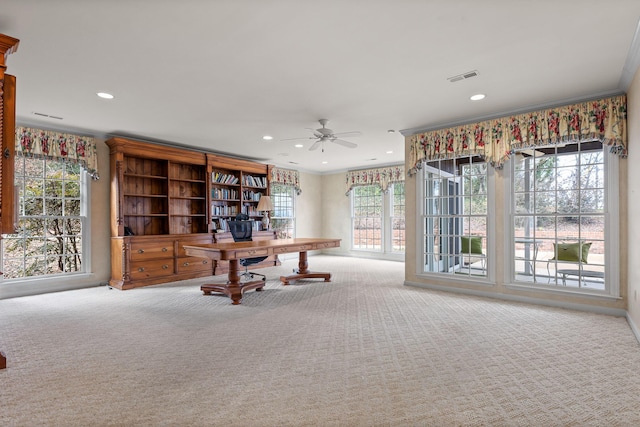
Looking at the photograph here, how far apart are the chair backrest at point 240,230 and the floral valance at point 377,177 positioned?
154 inches

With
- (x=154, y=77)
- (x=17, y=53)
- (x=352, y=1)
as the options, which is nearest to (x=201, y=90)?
(x=154, y=77)

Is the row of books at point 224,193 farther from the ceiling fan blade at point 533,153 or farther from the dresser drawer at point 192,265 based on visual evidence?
the ceiling fan blade at point 533,153

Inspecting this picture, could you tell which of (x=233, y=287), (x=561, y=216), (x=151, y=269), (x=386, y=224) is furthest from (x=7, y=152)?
(x=386, y=224)

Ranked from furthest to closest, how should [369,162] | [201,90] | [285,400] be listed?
[369,162]
[201,90]
[285,400]

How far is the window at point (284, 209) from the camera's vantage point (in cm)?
860

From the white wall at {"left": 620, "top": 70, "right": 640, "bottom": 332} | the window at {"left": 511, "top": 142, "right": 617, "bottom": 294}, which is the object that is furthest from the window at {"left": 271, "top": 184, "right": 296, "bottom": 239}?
the white wall at {"left": 620, "top": 70, "right": 640, "bottom": 332}

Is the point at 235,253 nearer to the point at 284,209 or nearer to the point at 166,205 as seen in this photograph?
the point at 166,205

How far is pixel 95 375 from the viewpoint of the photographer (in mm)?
2291

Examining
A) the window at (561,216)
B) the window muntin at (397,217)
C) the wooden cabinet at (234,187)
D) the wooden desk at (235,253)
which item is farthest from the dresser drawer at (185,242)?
the window at (561,216)

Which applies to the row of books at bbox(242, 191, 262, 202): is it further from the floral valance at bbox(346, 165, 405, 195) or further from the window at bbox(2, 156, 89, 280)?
the window at bbox(2, 156, 89, 280)

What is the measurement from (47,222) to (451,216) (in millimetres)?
6073

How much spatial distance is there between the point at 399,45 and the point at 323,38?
2.04 ft

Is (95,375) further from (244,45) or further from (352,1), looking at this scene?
(352,1)

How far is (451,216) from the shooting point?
487 centimetres
